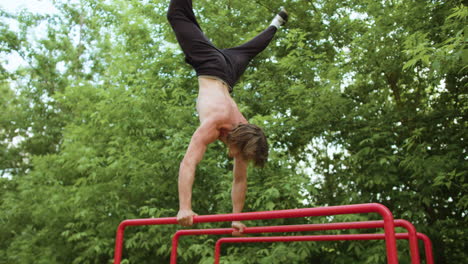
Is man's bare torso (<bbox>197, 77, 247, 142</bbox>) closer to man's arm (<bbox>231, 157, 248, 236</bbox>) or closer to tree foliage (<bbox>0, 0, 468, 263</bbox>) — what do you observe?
man's arm (<bbox>231, 157, 248, 236</bbox>)

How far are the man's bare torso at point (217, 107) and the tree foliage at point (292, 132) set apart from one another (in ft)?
5.93

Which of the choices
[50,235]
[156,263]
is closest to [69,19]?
[50,235]

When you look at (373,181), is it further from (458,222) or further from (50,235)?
(50,235)

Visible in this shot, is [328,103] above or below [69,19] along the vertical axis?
below

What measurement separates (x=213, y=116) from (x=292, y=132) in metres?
2.98

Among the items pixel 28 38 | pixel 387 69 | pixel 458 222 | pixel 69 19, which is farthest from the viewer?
pixel 69 19

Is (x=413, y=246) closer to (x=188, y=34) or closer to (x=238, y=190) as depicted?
(x=238, y=190)

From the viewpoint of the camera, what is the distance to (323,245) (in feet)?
14.7

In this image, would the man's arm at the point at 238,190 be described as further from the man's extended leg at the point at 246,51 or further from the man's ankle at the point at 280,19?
the man's ankle at the point at 280,19

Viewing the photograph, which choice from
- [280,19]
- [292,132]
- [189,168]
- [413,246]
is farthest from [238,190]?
[292,132]

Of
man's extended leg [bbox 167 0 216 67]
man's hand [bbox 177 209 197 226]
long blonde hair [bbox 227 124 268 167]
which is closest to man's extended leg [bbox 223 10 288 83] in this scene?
man's extended leg [bbox 167 0 216 67]

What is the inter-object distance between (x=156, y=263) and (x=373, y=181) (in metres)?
2.83

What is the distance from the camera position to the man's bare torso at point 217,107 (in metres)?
2.18

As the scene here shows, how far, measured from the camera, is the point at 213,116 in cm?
216
